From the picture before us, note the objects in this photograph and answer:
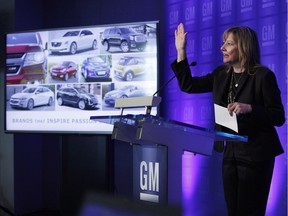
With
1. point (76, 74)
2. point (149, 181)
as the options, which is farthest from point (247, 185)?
point (76, 74)

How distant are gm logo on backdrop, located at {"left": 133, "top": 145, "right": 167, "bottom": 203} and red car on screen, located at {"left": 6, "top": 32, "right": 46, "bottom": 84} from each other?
2.10m

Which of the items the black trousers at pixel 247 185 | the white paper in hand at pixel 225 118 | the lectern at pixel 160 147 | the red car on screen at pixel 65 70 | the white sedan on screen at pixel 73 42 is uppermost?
the white sedan on screen at pixel 73 42

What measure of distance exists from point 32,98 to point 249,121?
2.18 meters

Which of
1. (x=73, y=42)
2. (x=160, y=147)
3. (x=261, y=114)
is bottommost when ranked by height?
(x=160, y=147)

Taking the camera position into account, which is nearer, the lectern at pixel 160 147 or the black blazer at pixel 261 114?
the lectern at pixel 160 147

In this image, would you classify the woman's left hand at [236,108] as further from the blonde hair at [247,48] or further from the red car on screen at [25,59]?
the red car on screen at [25,59]

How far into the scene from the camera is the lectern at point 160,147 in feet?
4.64

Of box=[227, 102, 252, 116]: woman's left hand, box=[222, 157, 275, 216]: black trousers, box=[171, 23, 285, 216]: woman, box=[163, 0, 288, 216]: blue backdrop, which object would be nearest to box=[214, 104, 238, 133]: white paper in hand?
box=[227, 102, 252, 116]: woman's left hand

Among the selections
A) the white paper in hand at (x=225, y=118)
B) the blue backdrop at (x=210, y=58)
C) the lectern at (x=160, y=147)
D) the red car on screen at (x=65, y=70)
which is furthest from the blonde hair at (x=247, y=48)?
the red car on screen at (x=65, y=70)

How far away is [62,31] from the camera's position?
3451 mm

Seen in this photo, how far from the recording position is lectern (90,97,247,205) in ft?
4.64

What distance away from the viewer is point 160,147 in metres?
1.50

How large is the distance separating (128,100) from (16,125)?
7.36 feet

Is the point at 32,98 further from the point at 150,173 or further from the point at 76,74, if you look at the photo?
the point at 150,173
